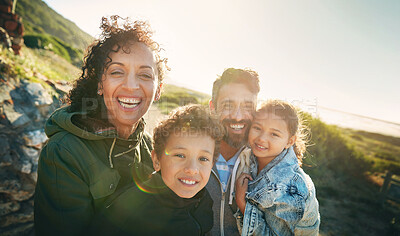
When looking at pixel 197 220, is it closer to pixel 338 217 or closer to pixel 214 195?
Result: pixel 214 195

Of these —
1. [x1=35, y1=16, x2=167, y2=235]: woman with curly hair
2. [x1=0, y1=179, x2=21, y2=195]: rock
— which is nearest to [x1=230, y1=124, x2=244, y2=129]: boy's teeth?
[x1=35, y1=16, x2=167, y2=235]: woman with curly hair

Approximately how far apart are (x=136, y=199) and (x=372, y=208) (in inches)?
336

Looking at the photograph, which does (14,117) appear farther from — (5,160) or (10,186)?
(10,186)

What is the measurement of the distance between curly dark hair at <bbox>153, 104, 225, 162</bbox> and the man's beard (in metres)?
0.48

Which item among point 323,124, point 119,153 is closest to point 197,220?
point 119,153

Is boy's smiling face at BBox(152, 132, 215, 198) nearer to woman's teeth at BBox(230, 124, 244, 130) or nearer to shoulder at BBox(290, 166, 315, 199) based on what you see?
woman's teeth at BBox(230, 124, 244, 130)

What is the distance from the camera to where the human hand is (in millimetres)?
2072

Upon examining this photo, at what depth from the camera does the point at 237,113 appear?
8.09ft

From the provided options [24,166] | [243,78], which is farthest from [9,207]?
[243,78]

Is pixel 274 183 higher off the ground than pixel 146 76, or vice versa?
pixel 146 76

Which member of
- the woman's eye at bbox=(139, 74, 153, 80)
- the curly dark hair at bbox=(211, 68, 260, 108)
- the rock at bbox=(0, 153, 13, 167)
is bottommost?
the rock at bbox=(0, 153, 13, 167)

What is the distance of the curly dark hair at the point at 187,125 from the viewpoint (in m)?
1.85

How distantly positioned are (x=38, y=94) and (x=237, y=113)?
406 centimetres

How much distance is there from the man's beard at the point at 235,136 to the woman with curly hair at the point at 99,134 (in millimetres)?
1003
